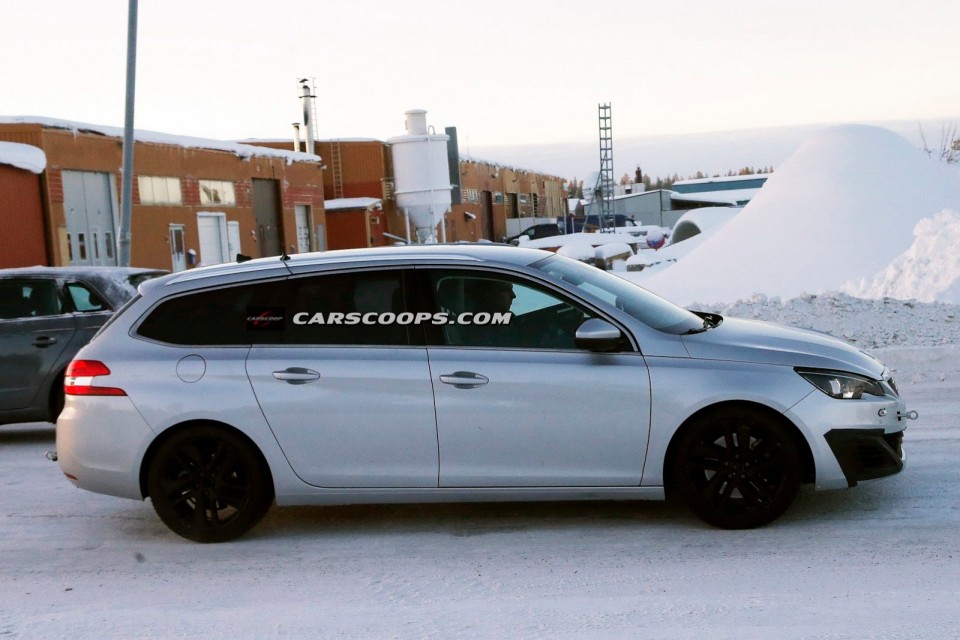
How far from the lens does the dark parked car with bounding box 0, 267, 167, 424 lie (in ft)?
31.7

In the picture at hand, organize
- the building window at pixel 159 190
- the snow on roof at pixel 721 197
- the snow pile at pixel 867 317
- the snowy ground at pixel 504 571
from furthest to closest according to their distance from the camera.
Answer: the snow on roof at pixel 721 197, the building window at pixel 159 190, the snow pile at pixel 867 317, the snowy ground at pixel 504 571

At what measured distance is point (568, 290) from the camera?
5.88 meters

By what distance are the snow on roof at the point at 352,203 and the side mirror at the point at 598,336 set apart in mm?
47843

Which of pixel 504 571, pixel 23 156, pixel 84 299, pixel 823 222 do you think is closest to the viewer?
pixel 504 571

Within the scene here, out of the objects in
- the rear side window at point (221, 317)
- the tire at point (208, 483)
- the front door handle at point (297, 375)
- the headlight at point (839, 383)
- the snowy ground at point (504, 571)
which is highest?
the rear side window at point (221, 317)

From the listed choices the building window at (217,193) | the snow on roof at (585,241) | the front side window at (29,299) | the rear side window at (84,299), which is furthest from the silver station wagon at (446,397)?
the snow on roof at (585,241)

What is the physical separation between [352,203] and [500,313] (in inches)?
1893

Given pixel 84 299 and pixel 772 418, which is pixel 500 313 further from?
pixel 84 299

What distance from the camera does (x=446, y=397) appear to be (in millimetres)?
5773

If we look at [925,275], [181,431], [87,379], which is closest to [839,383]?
[181,431]

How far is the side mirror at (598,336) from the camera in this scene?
5.65m

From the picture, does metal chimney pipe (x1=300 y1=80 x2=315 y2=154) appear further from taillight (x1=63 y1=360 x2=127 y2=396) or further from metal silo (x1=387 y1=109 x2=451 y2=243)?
taillight (x1=63 y1=360 x2=127 y2=396)

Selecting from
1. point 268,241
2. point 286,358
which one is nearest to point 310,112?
point 268,241

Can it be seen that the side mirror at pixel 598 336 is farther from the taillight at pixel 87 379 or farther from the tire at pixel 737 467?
Answer: the taillight at pixel 87 379
